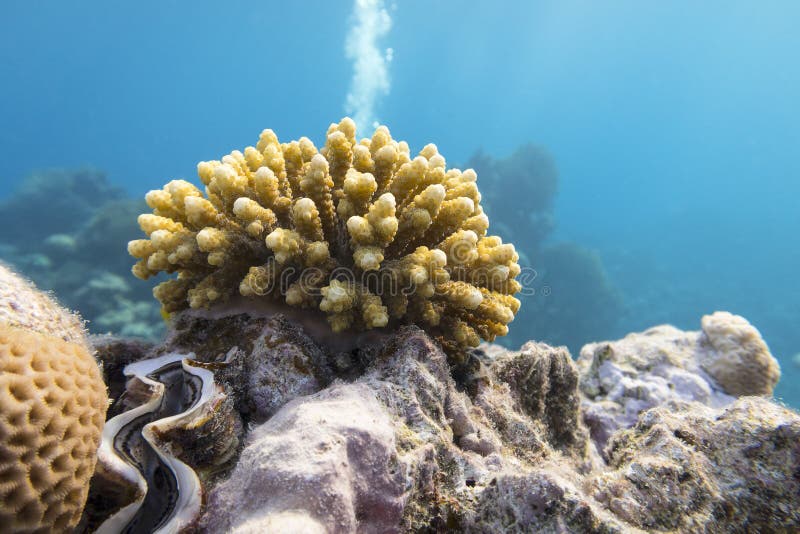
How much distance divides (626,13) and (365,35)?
194 ft

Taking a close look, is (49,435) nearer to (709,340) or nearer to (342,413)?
(342,413)

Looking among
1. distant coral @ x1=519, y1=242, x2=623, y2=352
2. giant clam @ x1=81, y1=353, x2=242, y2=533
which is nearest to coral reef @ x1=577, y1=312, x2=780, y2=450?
giant clam @ x1=81, y1=353, x2=242, y2=533

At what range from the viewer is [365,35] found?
79375 mm

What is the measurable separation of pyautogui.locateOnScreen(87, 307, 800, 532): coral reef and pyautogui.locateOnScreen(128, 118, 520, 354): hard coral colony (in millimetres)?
197

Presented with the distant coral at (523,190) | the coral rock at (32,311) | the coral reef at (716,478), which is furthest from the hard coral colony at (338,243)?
the distant coral at (523,190)

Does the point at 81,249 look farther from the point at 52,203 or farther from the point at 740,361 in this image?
the point at 740,361

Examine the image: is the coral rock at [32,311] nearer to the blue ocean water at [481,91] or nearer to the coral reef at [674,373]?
the coral reef at [674,373]

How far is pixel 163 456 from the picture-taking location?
1311 millimetres

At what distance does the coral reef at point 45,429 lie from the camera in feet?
3.37

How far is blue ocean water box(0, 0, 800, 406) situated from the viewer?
270ft

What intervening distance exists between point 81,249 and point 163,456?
21338 mm

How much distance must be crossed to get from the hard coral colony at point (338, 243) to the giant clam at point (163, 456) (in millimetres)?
591

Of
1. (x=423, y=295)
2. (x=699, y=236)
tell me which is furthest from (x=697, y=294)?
(x=423, y=295)

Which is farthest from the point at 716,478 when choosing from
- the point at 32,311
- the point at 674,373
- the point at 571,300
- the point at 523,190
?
the point at 523,190
